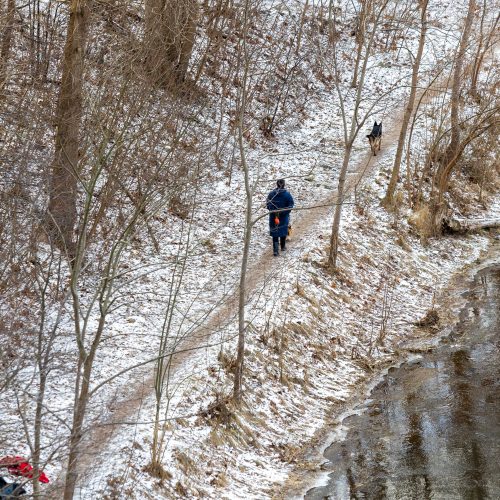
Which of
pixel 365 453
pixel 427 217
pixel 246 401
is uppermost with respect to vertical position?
pixel 427 217

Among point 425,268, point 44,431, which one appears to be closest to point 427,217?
point 425,268

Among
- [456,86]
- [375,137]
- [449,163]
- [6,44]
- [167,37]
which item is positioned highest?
[456,86]

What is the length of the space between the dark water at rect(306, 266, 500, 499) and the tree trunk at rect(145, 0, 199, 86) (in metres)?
7.26

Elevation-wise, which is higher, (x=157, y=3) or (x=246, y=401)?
(x=157, y=3)

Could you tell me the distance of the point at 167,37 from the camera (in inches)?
709

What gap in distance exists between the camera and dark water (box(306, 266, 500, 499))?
10.8m

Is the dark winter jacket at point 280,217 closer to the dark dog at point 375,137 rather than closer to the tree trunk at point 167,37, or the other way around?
the tree trunk at point 167,37

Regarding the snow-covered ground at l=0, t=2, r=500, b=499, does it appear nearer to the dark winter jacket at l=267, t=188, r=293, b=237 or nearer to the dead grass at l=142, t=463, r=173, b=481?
the dead grass at l=142, t=463, r=173, b=481

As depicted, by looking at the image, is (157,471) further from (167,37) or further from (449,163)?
(449,163)

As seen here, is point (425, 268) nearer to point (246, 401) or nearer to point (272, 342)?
point (272, 342)

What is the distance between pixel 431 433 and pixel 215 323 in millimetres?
4117

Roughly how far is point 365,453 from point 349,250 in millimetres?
7933

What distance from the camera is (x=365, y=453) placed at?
12.1 meters

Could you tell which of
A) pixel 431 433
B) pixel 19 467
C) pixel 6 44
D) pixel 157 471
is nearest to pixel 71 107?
pixel 6 44
